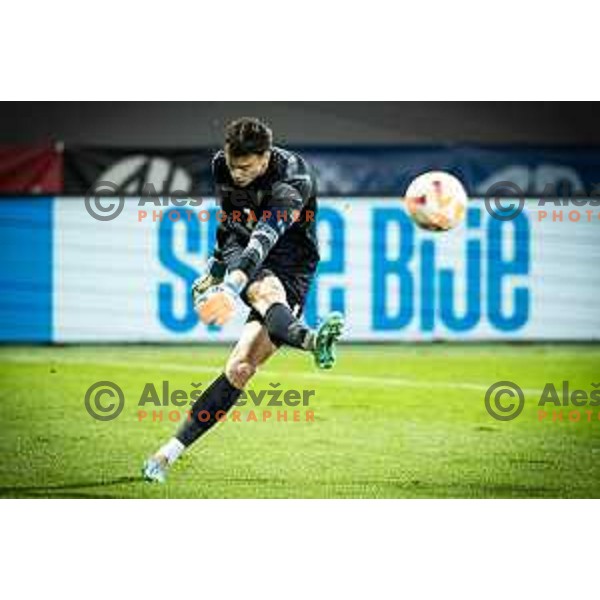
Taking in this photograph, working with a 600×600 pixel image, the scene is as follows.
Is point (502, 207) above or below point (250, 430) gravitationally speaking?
above

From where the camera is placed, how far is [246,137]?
5707 mm

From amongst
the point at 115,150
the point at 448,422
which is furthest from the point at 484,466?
the point at 115,150

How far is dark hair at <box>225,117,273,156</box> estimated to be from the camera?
570 centimetres

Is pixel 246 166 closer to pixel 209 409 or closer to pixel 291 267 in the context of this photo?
pixel 291 267

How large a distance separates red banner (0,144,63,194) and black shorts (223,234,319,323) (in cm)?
434

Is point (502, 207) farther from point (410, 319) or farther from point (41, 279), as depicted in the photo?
point (41, 279)

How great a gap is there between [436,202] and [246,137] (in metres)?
0.91

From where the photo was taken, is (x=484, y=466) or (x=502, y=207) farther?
(x=502, y=207)

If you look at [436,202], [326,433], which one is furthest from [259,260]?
[326,433]

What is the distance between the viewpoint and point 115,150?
392 inches

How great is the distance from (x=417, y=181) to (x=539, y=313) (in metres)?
3.89
